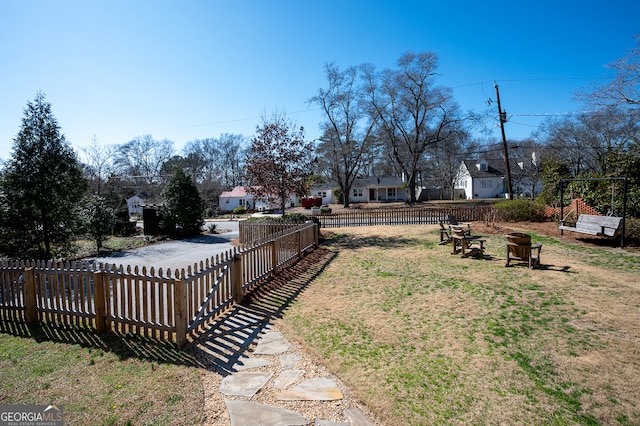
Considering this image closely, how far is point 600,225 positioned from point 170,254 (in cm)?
1584

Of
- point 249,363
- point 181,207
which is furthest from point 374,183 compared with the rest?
point 249,363

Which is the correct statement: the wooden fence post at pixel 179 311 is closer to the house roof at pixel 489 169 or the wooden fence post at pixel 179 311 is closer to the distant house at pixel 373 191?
the distant house at pixel 373 191

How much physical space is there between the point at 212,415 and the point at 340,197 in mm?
45414

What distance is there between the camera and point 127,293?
5816mm

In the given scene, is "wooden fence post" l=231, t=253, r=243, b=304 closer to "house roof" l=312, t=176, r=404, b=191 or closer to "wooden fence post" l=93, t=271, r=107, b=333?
"wooden fence post" l=93, t=271, r=107, b=333

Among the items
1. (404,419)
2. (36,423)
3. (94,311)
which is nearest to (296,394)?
(404,419)

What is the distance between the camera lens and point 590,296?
20.8 feet

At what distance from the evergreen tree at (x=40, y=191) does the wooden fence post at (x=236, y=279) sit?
8403 mm

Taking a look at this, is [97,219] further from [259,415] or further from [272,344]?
[259,415]

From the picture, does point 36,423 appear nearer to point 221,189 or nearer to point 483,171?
point 221,189

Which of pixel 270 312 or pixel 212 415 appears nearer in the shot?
pixel 212 415

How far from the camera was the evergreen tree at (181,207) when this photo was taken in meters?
18.4

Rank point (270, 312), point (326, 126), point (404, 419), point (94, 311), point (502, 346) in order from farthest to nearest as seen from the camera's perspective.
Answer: point (326, 126), point (270, 312), point (94, 311), point (502, 346), point (404, 419)

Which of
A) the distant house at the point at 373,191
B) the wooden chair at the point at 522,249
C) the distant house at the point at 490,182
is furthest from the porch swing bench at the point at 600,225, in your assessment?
the distant house at the point at 490,182
